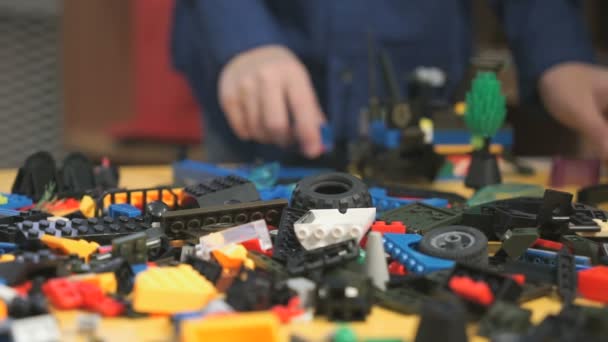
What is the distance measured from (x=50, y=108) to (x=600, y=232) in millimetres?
2233

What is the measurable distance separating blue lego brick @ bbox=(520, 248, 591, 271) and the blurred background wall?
1552 millimetres

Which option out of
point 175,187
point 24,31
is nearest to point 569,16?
point 175,187

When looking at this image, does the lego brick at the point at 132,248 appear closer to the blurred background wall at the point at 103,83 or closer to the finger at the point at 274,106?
the finger at the point at 274,106

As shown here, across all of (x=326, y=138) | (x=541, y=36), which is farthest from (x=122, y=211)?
(x=541, y=36)

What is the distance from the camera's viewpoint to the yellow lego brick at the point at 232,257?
0.63 m

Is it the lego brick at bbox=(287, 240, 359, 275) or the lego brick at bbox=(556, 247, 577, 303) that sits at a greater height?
the lego brick at bbox=(287, 240, 359, 275)

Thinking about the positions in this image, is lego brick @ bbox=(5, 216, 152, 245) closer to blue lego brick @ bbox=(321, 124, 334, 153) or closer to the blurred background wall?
blue lego brick @ bbox=(321, 124, 334, 153)

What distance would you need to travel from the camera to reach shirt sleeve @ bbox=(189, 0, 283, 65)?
1.43 meters

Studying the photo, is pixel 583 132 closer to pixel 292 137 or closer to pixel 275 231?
pixel 292 137

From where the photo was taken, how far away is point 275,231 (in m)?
0.72

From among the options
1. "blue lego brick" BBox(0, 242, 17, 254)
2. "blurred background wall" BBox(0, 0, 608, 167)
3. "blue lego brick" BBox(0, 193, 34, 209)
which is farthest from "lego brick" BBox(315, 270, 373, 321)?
"blurred background wall" BBox(0, 0, 608, 167)

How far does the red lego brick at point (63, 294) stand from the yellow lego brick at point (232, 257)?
5.2 inches

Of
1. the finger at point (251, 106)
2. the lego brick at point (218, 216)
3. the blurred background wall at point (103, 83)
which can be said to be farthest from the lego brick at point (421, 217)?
the blurred background wall at point (103, 83)

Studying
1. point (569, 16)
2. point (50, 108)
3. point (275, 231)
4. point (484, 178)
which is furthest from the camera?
point (50, 108)
